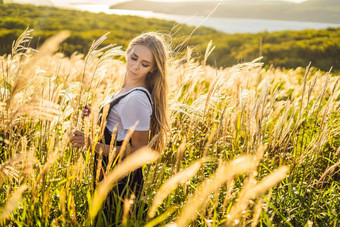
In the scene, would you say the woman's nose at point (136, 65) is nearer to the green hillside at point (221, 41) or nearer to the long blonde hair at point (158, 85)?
the long blonde hair at point (158, 85)

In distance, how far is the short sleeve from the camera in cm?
203

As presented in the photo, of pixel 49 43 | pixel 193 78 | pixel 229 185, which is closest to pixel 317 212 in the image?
pixel 229 185

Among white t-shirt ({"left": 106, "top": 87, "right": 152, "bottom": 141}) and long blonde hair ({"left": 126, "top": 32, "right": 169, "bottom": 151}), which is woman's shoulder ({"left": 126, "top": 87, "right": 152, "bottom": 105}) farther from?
long blonde hair ({"left": 126, "top": 32, "right": 169, "bottom": 151})

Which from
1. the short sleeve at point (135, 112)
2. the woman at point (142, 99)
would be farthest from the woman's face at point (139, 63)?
the short sleeve at point (135, 112)

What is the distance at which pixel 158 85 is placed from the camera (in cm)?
242

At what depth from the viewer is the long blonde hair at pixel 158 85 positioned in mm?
2365

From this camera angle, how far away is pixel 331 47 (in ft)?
78.6

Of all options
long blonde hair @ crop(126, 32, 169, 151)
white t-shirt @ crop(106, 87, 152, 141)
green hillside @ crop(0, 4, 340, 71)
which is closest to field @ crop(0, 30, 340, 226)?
long blonde hair @ crop(126, 32, 169, 151)

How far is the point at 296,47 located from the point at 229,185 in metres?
28.2

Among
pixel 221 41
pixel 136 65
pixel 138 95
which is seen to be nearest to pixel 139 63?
pixel 136 65

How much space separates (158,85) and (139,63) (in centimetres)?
24

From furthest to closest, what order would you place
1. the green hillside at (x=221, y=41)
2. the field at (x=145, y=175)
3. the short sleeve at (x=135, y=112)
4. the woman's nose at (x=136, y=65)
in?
1. the green hillside at (x=221, y=41)
2. the woman's nose at (x=136, y=65)
3. the short sleeve at (x=135, y=112)
4. the field at (x=145, y=175)

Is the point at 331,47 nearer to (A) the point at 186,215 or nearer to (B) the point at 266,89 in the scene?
(B) the point at 266,89

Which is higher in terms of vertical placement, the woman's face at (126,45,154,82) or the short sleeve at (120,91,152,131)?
the woman's face at (126,45,154,82)
